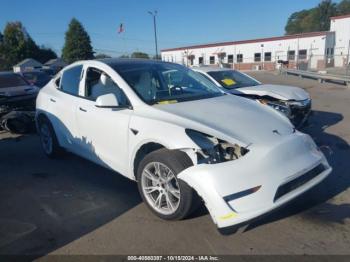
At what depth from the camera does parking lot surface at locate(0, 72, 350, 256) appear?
301cm

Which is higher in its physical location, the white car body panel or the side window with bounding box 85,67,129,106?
the side window with bounding box 85,67,129,106

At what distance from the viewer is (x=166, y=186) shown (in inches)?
133

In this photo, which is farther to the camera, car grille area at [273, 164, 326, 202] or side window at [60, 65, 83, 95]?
side window at [60, 65, 83, 95]

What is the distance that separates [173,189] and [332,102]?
9540 mm

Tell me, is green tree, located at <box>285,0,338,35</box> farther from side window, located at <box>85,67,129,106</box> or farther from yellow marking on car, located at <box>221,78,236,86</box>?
side window, located at <box>85,67,129,106</box>

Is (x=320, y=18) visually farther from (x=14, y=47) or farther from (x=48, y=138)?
(x=48, y=138)

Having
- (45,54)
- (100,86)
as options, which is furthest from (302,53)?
(45,54)

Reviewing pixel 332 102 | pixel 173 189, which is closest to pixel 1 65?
pixel 332 102

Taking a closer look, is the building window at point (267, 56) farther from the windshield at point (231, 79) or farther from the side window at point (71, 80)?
the side window at point (71, 80)

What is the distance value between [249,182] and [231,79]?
216 inches

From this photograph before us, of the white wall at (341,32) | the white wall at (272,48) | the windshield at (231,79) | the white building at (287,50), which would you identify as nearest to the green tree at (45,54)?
the white wall at (272,48)

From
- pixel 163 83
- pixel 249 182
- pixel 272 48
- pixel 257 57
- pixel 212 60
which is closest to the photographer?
pixel 249 182

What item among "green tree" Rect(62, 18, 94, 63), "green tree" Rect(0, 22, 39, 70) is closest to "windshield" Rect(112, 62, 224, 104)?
"green tree" Rect(0, 22, 39, 70)

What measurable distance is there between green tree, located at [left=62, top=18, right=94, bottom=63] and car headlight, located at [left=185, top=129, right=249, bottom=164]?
7353 centimetres
